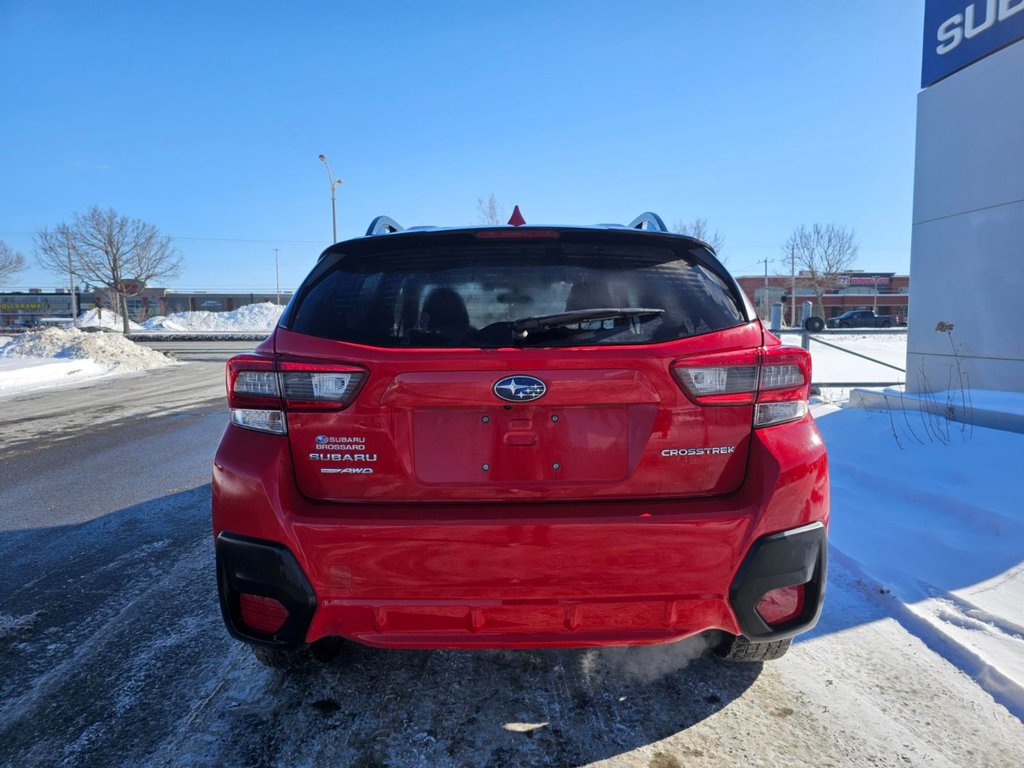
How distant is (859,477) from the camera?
505 centimetres

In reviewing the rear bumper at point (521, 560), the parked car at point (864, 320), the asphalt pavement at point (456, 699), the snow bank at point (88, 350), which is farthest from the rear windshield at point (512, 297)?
the parked car at point (864, 320)

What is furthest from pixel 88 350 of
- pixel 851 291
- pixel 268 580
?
pixel 851 291

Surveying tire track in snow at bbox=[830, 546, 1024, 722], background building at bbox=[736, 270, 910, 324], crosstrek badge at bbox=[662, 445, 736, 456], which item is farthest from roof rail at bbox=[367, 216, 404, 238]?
background building at bbox=[736, 270, 910, 324]

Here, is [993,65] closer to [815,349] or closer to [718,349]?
[718,349]

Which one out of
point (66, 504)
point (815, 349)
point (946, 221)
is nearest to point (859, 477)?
point (946, 221)

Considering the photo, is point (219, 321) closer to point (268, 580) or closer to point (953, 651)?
point (268, 580)

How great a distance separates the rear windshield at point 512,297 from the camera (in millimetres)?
2004

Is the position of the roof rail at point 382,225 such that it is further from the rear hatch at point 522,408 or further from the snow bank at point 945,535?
the snow bank at point 945,535

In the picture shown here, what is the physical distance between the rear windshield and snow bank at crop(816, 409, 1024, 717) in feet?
6.16

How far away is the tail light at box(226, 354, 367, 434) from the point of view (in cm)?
194

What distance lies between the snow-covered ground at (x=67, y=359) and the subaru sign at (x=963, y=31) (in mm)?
18308

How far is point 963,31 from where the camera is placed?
23.4 feet

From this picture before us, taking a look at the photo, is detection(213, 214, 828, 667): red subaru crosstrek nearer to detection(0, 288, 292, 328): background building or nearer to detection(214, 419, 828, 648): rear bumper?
detection(214, 419, 828, 648): rear bumper

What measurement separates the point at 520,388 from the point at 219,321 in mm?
63727
